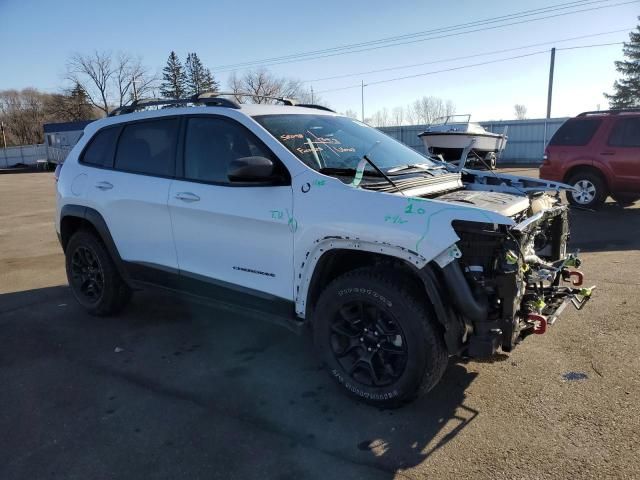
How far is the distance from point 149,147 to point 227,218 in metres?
1.29

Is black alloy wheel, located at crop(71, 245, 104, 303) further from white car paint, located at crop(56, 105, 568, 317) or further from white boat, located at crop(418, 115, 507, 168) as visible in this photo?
white boat, located at crop(418, 115, 507, 168)

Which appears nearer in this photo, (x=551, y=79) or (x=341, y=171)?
(x=341, y=171)

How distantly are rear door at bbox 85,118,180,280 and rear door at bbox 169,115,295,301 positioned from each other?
0.56ft

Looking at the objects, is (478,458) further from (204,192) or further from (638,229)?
(638,229)

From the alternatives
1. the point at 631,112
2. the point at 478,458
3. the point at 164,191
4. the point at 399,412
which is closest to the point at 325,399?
the point at 399,412

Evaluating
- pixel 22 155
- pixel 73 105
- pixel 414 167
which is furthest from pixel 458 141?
pixel 73 105

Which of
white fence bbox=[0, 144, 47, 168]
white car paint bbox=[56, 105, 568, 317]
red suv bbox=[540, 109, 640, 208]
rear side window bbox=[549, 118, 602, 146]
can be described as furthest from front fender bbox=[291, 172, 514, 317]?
white fence bbox=[0, 144, 47, 168]

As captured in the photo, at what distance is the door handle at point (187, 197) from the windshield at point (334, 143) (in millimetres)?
773

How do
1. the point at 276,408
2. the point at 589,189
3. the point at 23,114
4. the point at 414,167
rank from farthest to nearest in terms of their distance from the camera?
the point at 23,114 < the point at 589,189 < the point at 414,167 < the point at 276,408

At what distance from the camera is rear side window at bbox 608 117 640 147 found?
972 centimetres

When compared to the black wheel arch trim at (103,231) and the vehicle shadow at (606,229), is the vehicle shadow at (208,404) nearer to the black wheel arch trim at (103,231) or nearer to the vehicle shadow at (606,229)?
the black wheel arch trim at (103,231)

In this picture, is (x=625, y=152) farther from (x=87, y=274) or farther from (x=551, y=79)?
(x=551, y=79)

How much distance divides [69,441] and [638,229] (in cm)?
906

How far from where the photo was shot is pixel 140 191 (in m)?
4.35
